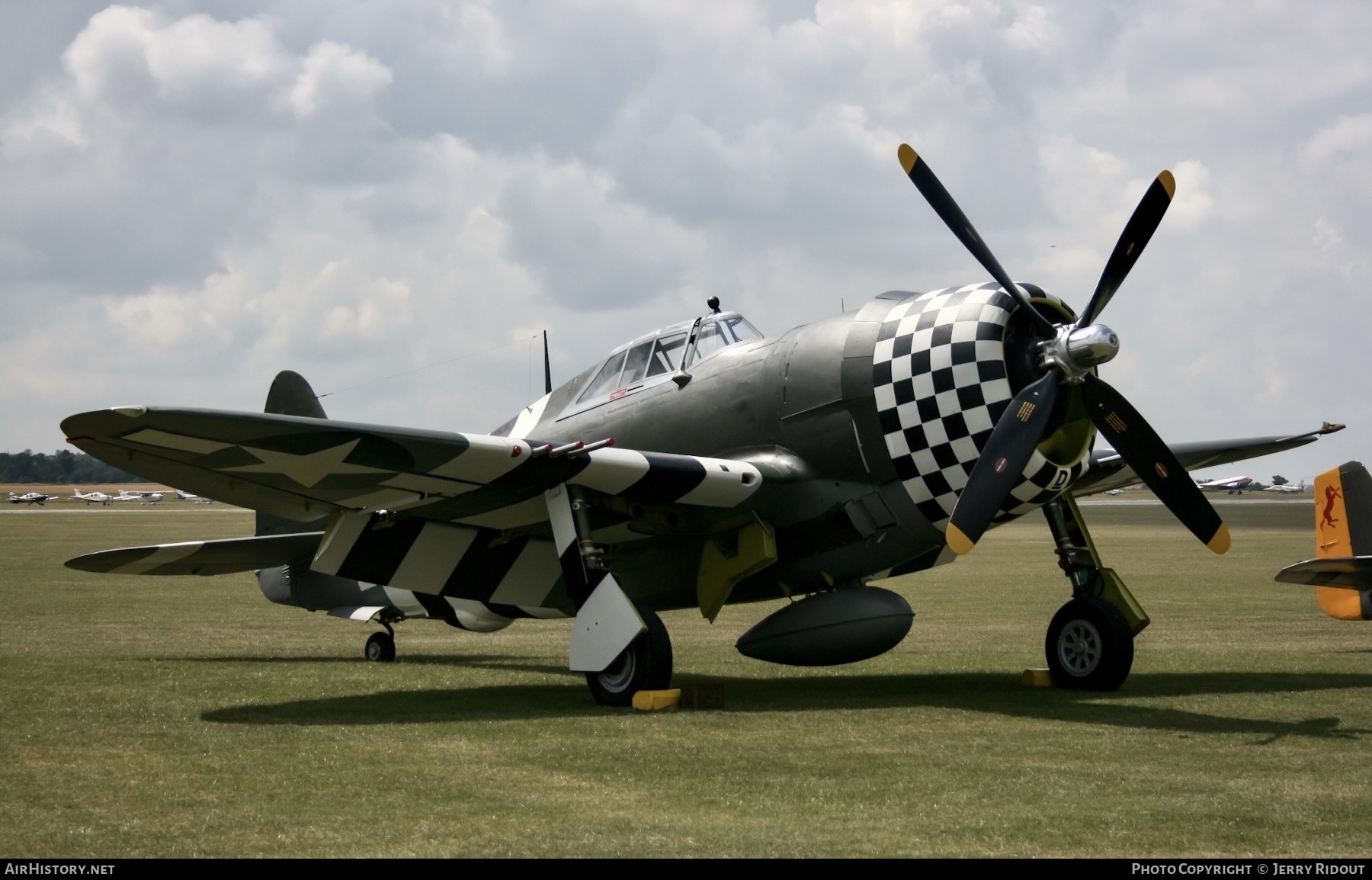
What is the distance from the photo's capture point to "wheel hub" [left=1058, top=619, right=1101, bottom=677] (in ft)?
32.0

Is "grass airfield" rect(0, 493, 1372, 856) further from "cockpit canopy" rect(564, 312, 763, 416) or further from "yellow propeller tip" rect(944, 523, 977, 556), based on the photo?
"cockpit canopy" rect(564, 312, 763, 416)

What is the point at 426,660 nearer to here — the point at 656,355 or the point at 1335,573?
the point at 656,355

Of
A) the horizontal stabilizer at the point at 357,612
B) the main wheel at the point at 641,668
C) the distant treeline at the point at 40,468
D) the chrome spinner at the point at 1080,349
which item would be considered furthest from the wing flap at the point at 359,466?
the distant treeline at the point at 40,468

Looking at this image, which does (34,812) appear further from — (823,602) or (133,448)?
(823,602)

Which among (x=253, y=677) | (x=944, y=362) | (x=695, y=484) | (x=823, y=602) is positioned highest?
(x=944, y=362)

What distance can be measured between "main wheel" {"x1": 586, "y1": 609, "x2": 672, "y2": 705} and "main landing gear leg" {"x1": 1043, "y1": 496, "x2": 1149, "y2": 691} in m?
3.39

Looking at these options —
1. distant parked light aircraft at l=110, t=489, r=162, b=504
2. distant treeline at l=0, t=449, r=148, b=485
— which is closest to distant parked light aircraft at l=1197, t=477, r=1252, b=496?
distant parked light aircraft at l=110, t=489, r=162, b=504

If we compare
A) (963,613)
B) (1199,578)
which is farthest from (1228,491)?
(963,613)

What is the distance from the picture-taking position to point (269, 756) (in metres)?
6.75

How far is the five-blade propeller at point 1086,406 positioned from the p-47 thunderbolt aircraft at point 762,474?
0.02 meters

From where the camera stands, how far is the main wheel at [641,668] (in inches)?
351
